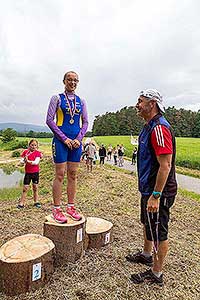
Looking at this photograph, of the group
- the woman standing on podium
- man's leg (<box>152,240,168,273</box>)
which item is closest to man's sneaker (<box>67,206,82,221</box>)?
the woman standing on podium

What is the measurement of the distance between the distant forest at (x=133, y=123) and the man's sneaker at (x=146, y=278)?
3056 inches

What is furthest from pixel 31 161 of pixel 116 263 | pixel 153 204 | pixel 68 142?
pixel 153 204

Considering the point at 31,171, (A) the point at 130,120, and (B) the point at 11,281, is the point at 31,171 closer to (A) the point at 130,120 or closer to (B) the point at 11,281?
(B) the point at 11,281

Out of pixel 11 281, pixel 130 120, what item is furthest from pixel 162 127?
pixel 130 120

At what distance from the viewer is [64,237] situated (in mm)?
3621

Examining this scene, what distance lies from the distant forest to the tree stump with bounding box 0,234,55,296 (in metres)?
78.0

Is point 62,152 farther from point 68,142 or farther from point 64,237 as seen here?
point 64,237

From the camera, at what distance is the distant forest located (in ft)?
269

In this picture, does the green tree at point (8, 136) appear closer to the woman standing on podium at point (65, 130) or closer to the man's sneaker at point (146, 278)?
the woman standing on podium at point (65, 130)

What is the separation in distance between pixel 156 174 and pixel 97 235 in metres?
1.54

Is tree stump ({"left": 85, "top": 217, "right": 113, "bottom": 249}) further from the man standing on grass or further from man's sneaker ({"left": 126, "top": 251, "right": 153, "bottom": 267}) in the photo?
the man standing on grass

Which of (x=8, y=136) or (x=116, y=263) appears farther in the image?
(x=8, y=136)

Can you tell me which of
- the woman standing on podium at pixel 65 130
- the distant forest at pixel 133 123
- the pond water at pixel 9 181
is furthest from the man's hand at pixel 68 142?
the distant forest at pixel 133 123

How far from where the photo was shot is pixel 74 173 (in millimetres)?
3914
